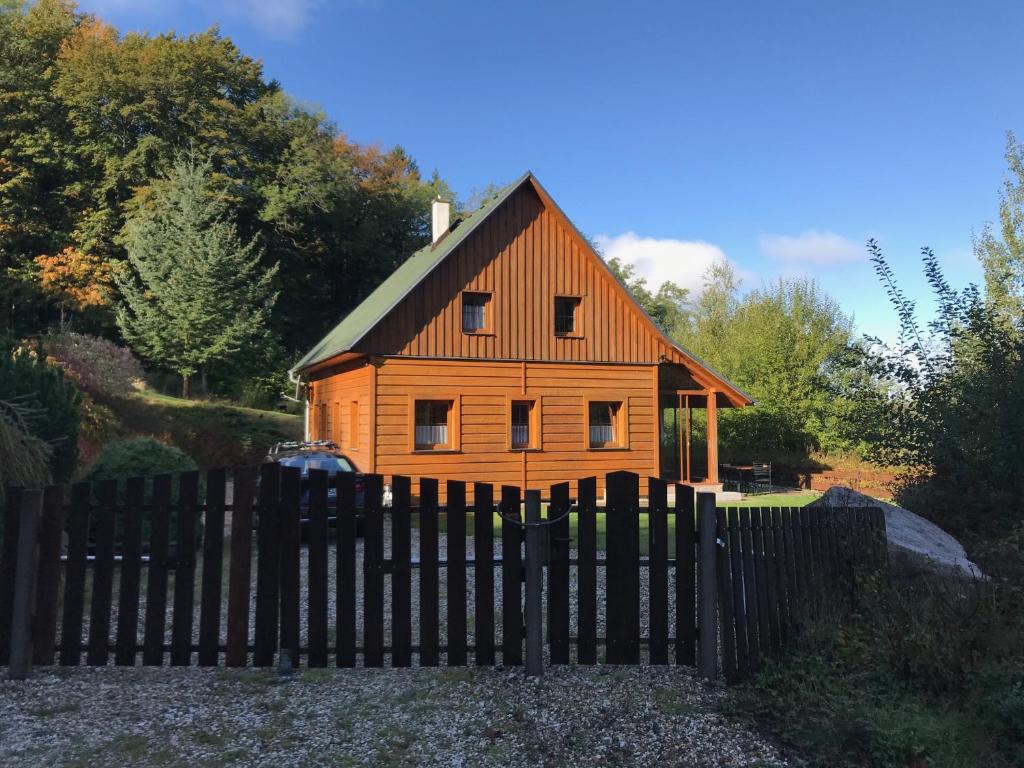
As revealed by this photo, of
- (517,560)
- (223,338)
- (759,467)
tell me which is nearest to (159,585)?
(517,560)

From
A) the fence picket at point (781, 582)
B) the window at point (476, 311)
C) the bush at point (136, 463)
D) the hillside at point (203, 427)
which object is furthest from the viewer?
the hillside at point (203, 427)

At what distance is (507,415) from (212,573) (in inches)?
465

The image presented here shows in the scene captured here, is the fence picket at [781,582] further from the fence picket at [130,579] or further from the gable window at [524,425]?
the gable window at [524,425]

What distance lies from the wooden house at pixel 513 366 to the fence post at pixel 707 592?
10804mm

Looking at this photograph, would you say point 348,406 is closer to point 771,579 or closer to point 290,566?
point 290,566

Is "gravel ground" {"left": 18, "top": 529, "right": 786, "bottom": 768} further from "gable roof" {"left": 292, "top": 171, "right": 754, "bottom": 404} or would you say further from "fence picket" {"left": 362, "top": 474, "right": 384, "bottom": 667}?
"gable roof" {"left": 292, "top": 171, "right": 754, "bottom": 404}

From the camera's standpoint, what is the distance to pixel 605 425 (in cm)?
1766

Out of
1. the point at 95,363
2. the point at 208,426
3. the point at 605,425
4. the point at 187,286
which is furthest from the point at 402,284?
the point at 187,286

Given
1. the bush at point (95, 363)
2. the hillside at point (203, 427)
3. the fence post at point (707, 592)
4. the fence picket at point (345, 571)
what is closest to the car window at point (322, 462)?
the hillside at point (203, 427)

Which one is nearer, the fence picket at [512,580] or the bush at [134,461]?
the fence picket at [512,580]

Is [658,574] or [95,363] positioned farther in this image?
[95,363]

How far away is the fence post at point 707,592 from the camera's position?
15.4ft

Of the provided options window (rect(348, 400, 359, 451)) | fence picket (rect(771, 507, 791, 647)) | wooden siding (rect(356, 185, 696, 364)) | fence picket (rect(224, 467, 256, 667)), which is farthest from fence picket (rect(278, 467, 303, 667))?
window (rect(348, 400, 359, 451))

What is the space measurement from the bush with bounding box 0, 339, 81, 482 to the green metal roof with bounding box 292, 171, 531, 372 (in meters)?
6.01
